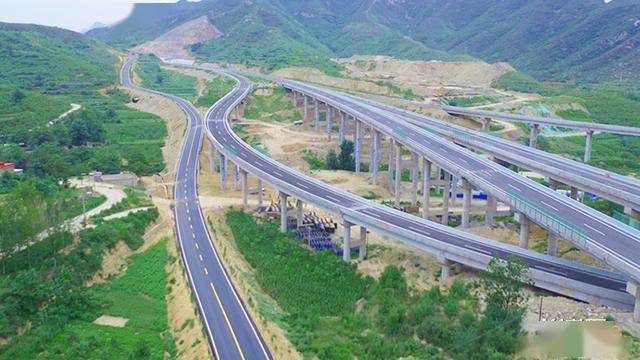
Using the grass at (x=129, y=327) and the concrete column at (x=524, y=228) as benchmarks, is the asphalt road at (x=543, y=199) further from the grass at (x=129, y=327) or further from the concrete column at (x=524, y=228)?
the grass at (x=129, y=327)

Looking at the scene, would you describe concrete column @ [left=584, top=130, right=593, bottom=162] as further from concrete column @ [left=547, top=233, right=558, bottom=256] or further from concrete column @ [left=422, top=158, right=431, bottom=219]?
concrete column @ [left=547, top=233, right=558, bottom=256]

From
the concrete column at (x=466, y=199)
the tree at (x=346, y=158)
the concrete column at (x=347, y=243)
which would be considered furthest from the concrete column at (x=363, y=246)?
the tree at (x=346, y=158)

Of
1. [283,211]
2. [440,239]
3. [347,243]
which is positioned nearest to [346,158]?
[283,211]

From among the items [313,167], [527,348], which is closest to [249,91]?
[313,167]

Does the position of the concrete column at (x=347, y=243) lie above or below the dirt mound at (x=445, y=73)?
below

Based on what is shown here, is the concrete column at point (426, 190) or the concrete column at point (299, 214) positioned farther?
the concrete column at point (426, 190)

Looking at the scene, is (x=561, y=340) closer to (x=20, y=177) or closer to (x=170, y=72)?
(x=20, y=177)
